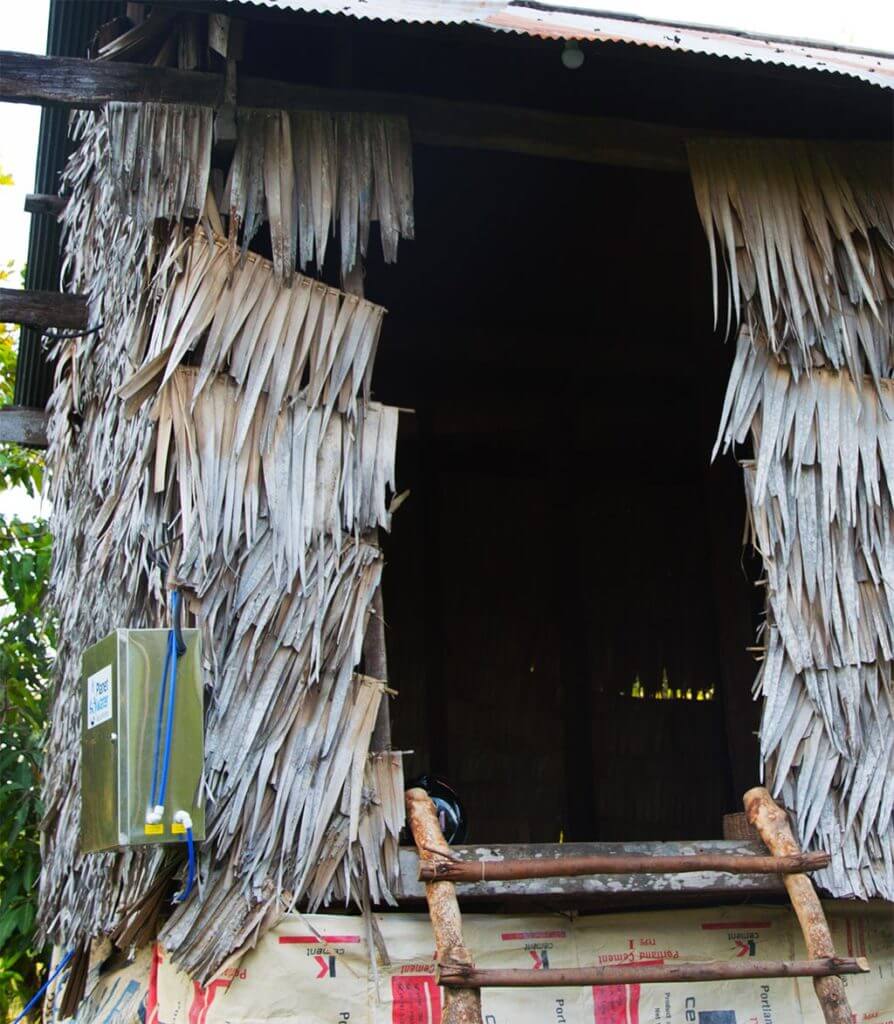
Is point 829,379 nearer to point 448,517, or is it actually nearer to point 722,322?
point 722,322

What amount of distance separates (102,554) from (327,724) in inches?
41.2

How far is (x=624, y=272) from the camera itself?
7.01 meters

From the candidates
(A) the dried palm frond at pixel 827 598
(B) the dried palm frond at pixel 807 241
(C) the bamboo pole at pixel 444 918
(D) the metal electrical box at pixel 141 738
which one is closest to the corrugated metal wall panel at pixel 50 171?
(B) the dried palm frond at pixel 807 241

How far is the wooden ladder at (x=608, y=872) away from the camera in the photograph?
3.43 meters

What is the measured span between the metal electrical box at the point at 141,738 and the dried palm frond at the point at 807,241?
228 cm

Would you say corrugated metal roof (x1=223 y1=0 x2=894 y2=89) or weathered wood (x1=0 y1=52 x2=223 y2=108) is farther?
weathered wood (x1=0 y1=52 x2=223 y2=108)

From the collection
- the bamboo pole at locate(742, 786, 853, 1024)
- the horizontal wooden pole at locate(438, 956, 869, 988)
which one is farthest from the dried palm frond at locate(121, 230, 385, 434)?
the bamboo pole at locate(742, 786, 853, 1024)

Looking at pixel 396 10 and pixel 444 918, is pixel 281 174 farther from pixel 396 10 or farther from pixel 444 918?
pixel 444 918

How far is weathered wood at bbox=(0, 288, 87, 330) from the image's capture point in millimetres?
5488

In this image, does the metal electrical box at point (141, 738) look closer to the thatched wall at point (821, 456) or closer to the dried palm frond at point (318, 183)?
the dried palm frond at point (318, 183)

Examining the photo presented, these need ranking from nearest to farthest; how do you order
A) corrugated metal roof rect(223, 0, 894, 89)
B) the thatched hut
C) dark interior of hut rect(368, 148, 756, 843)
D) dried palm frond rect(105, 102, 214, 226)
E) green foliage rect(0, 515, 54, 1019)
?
the thatched hut
corrugated metal roof rect(223, 0, 894, 89)
dried palm frond rect(105, 102, 214, 226)
green foliage rect(0, 515, 54, 1019)
dark interior of hut rect(368, 148, 756, 843)

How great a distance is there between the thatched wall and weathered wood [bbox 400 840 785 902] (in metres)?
0.27

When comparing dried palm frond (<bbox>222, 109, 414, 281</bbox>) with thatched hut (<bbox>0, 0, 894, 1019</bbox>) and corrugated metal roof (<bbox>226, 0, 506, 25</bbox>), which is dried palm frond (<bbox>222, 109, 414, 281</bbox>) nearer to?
thatched hut (<bbox>0, 0, 894, 1019</bbox>)

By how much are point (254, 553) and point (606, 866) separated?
1.39 m
